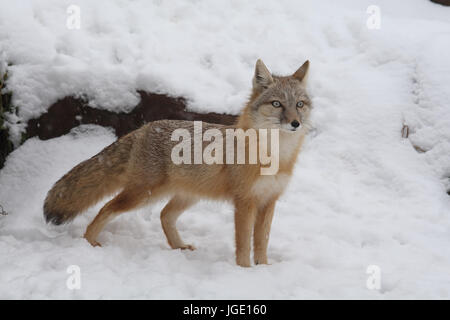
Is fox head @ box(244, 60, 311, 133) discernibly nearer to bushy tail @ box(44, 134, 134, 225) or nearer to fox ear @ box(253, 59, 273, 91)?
fox ear @ box(253, 59, 273, 91)

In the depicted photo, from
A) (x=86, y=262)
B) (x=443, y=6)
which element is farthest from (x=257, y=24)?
(x=86, y=262)

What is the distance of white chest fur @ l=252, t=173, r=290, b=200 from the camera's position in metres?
3.87

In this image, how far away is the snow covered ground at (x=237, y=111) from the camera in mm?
3525

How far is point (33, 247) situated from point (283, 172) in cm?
233

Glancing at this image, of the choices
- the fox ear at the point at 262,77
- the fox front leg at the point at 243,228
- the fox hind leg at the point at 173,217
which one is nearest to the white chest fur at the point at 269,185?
the fox front leg at the point at 243,228

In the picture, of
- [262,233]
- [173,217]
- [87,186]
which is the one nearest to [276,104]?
[262,233]

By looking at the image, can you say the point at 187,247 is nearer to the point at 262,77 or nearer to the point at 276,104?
the point at 276,104

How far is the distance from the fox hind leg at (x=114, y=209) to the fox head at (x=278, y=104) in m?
Answer: 1.26

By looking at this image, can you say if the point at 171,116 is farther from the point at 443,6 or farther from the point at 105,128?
the point at 443,6

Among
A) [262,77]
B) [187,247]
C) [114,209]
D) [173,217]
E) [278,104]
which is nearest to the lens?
[278,104]

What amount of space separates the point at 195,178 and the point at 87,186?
1086mm

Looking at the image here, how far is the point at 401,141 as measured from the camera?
18.9 ft

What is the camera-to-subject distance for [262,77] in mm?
4051
